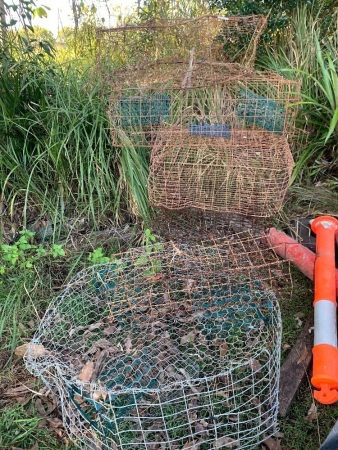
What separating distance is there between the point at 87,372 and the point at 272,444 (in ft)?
2.61

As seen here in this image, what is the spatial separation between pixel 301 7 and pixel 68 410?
11.8 ft

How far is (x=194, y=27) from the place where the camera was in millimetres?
3561

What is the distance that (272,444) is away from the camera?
1.86 m

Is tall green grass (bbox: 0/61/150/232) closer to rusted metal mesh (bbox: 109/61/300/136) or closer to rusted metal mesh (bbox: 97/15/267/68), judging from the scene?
rusted metal mesh (bbox: 109/61/300/136)

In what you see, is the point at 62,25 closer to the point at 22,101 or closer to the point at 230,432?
the point at 22,101

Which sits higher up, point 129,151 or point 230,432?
point 129,151

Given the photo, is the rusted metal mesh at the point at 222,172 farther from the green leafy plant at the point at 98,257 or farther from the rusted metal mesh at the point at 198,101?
the green leafy plant at the point at 98,257

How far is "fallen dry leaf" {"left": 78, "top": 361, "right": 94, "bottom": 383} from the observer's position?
6.18 ft

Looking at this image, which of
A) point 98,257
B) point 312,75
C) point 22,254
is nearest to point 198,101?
point 312,75

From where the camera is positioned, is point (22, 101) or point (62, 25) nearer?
point (22, 101)

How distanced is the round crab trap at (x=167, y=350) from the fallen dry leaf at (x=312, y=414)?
0.17m

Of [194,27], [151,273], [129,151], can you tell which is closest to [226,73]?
[194,27]

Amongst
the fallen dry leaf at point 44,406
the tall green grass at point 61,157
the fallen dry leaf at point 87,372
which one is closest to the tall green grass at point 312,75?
the tall green grass at point 61,157

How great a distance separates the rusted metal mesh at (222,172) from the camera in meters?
2.73
